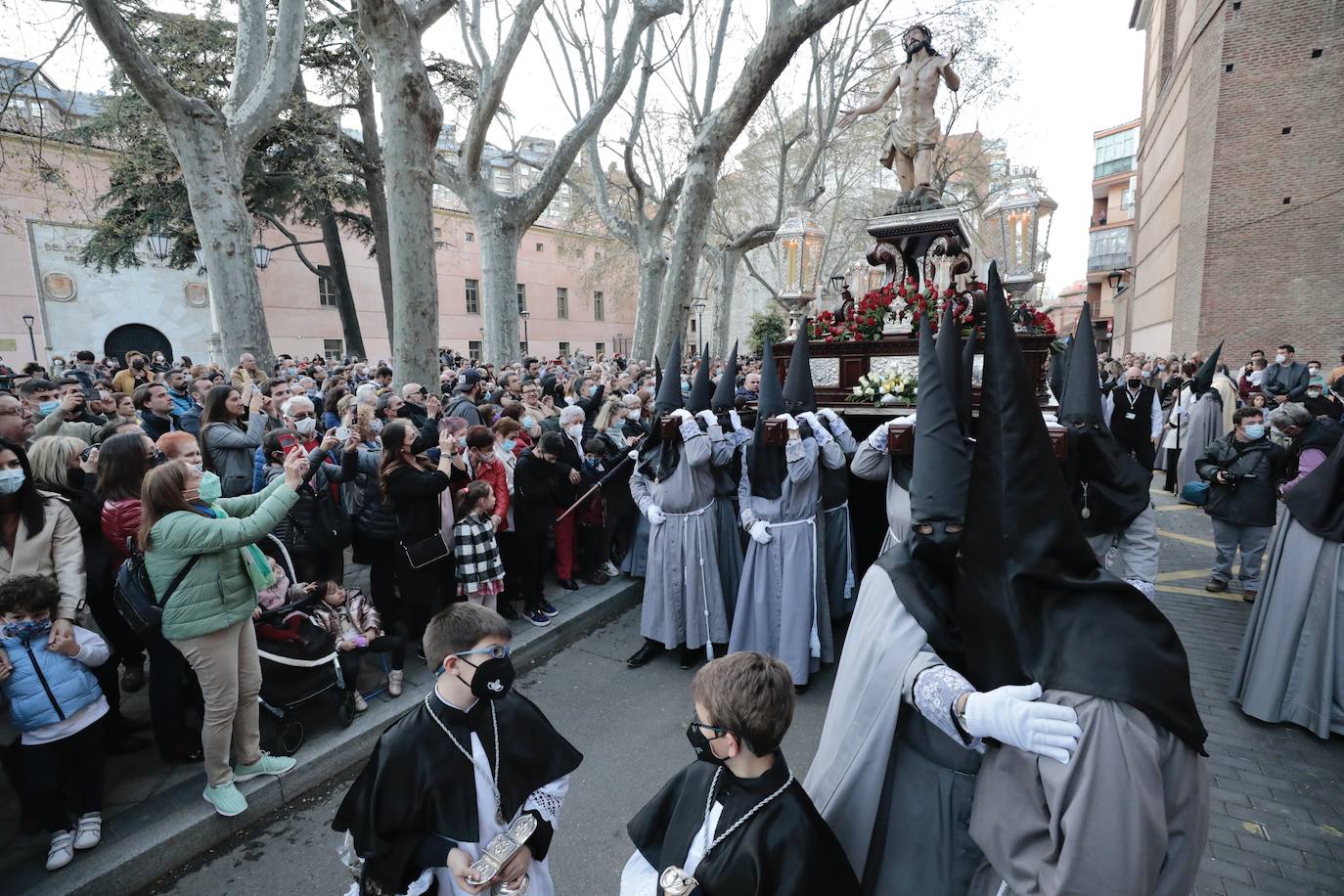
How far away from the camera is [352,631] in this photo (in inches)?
170

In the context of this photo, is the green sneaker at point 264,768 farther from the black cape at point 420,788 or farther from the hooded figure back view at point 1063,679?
the hooded figure back view at point 1063,679

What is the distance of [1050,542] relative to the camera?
1.48 m

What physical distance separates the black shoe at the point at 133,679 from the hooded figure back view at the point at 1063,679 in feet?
18.1

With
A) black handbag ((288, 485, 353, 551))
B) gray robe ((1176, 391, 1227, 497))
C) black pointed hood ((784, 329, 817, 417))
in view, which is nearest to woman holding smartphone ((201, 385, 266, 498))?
black handbag ((288, 485, 353, 551))

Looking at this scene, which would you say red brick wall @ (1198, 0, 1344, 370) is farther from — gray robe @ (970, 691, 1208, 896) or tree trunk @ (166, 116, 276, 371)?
tree trunk @ (166, 116, 276, 371)

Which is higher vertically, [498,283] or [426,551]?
[498,283]

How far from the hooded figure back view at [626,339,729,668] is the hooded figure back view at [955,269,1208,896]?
11.8ft

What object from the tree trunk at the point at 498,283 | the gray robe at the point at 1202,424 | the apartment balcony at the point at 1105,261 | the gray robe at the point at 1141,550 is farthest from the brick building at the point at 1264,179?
the apartment balcony at the point at 1105,261

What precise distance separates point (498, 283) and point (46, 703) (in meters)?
13.0

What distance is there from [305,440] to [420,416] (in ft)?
6.48

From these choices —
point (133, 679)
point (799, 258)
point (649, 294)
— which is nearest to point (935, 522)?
point (133, 679)

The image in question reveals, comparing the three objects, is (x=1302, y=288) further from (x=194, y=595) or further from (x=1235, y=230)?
(x=194, y=595)

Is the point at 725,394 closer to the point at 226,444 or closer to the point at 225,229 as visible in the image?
the point at 226,444

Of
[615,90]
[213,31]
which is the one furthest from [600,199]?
[213,31]
